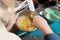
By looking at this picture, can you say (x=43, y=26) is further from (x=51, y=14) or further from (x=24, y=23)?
(x=51, y=14)

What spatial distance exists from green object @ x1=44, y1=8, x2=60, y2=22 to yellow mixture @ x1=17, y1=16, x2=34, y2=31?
0.78ft

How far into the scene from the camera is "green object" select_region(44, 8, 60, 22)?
4.66ft

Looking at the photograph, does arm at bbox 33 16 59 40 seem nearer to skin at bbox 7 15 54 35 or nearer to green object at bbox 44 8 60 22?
skin at bbox 7 15 54 35

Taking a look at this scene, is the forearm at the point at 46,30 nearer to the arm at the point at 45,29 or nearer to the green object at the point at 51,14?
the arm at the point at 45,29

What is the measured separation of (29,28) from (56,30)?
27 centimetres

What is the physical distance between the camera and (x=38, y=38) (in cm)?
136

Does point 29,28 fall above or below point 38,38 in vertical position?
above

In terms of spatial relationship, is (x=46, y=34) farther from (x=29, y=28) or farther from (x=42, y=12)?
(x=42, y=12)

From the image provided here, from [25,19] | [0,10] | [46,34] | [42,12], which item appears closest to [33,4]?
[42,12]

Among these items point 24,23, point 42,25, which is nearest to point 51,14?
point 24,23

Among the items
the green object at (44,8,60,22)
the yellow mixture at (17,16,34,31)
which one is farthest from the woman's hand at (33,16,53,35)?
the green object at (44,8,60,22)

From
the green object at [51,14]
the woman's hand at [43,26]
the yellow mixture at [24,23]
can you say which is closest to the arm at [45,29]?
the woman's hand at [43,26]

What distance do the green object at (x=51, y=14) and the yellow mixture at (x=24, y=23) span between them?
239 millimetres

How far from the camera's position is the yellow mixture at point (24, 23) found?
50.3 inches
